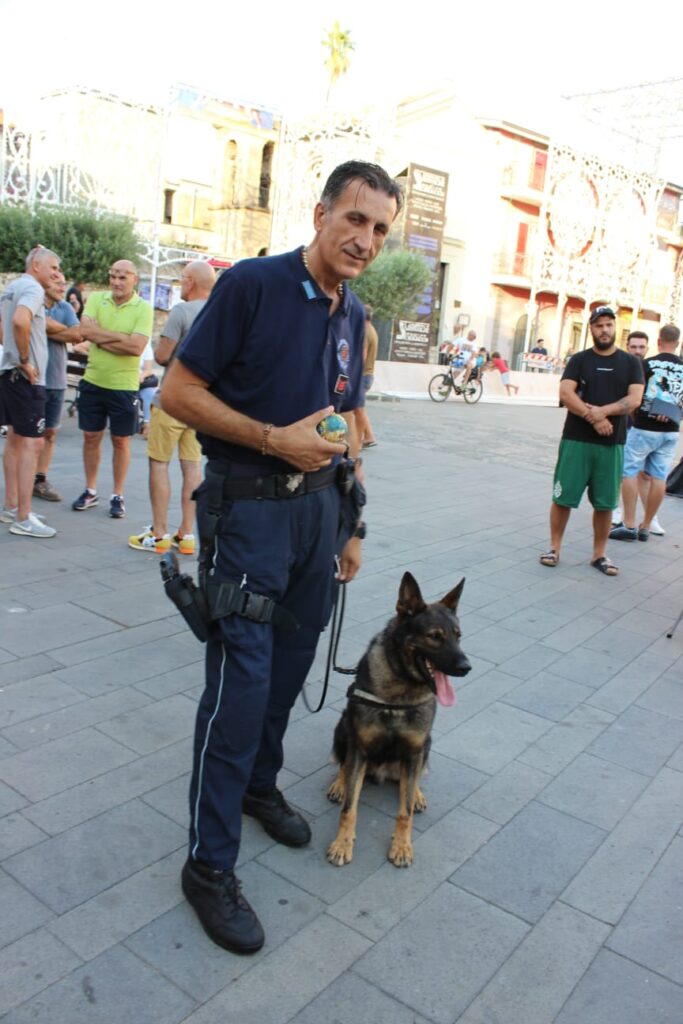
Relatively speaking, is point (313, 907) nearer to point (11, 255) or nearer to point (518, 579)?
point (518, 579)

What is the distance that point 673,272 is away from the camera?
49.3 m

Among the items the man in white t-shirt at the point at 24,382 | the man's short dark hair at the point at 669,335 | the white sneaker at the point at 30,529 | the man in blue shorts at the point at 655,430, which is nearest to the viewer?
the man in white t-shirt at the point at 24,382

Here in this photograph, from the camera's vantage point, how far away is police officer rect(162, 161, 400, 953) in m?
2.34

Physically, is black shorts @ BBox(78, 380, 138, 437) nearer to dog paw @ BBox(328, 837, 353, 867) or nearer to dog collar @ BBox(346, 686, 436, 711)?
dog collar @ BBox(346, 686, 436, 711)

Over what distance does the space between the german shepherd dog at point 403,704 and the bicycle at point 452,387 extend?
1939 centimetres

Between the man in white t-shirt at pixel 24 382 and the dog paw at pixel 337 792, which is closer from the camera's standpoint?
the dog paw at pixel 337 792

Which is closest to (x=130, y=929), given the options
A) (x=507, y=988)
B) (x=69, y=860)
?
(x=69, y=860)

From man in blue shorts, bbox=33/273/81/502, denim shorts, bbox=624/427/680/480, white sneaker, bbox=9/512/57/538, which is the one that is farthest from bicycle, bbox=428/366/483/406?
white sneaker, bbox=9/512/57/538

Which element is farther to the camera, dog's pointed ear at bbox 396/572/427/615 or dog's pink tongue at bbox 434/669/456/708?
dog's pointed ear at bbox 396/572/427/615

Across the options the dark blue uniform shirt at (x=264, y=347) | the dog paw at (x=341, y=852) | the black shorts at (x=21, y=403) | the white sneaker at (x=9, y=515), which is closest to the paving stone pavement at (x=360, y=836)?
the dog paw at (x=341, y=852)

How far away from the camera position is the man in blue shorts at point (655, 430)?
7660 mm

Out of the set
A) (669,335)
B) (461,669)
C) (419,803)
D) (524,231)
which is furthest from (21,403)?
(524,231)

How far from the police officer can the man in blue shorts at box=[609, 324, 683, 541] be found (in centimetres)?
581

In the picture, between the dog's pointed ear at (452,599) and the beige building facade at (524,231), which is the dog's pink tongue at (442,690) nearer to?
the dog's pointed ear at (452,599)
